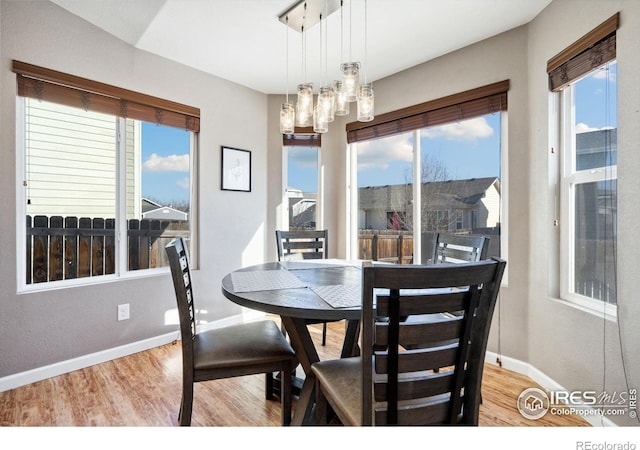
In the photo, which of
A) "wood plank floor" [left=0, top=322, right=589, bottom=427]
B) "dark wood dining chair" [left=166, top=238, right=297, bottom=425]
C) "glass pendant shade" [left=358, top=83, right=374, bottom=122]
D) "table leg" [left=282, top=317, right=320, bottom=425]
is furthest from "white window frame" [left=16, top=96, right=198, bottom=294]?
"glass pendant shade" [left=358, top=83, right=374, bottom=122]

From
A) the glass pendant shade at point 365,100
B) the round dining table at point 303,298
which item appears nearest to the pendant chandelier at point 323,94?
the glass pendant shade at point 365,100

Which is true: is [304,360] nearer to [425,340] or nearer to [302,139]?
[425,340]

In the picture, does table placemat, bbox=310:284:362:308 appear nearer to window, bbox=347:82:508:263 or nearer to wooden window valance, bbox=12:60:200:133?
window, bbox=347:82:508:263

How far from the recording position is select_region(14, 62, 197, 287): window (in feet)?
7.34

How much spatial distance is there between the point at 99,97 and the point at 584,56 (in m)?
3.27

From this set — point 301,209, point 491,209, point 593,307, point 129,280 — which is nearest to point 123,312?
point 129,280

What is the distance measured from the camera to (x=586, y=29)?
1.86m

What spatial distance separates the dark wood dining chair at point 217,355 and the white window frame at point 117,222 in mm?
1276

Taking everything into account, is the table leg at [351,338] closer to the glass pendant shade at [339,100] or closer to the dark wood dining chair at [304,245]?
the dark wood dining chair at [304,245]

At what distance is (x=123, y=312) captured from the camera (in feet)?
8.55

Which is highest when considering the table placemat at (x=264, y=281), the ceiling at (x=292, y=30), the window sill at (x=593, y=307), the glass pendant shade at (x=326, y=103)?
the ceiling at (x=292, y=30)

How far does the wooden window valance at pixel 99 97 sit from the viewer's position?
2135 millimetres

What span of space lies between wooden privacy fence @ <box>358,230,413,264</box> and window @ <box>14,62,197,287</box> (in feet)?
6.08
